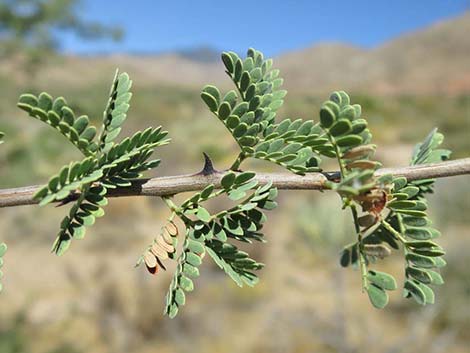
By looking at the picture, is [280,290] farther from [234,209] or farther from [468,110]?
[468,110]

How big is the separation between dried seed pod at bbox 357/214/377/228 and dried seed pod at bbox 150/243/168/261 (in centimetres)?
21

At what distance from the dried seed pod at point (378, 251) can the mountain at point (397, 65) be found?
33602 mm

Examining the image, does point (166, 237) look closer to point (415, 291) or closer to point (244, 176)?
point (244, 176)

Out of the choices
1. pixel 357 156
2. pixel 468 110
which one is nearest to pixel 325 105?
pixel 357 156

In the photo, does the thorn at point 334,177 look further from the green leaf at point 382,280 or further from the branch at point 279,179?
the green leaf at point 382,280

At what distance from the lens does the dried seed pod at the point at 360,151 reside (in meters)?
0.43

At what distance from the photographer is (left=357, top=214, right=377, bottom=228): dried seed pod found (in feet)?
1.58

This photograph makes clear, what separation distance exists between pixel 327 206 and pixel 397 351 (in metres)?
2.62

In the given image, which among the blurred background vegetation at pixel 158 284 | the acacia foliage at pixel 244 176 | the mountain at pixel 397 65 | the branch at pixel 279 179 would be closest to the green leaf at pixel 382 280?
the acacia foliage at pixel 244 176

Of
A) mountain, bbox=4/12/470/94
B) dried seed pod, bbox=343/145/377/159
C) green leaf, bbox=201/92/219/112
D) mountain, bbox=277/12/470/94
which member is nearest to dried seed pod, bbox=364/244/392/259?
dried seed pod, bbox=343/145/377/159

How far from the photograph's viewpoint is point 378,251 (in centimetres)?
53

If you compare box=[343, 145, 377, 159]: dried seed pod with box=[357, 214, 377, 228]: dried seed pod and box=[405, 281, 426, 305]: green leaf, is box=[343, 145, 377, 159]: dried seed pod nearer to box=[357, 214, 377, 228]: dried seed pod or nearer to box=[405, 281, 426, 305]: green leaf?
box=[357, 214, 377, 228]: dried seed pod

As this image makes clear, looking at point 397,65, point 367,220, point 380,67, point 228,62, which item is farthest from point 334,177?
point 380,67

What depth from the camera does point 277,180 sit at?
1.61 feet
